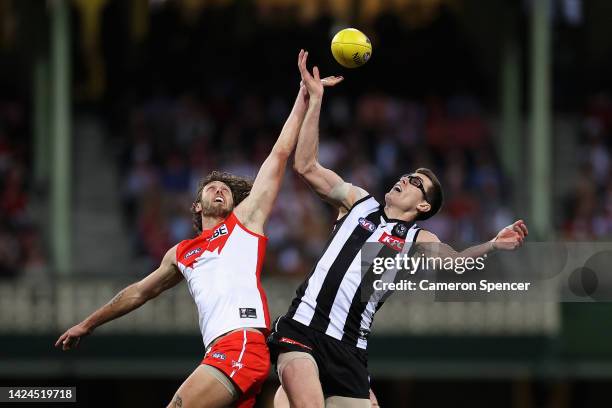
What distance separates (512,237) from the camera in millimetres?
7516

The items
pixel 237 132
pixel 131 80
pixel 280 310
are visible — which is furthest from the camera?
pixel 131 80

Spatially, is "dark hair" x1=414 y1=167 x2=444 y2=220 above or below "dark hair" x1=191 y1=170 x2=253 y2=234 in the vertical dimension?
below

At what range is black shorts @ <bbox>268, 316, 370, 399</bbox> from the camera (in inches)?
305

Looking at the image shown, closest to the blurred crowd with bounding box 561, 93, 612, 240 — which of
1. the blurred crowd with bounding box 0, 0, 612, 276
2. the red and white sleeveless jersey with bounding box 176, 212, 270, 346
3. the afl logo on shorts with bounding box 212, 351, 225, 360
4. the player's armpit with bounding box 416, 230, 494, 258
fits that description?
the blurred crowd with bounding box 0, 0, 612, 276

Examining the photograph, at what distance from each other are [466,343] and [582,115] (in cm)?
540

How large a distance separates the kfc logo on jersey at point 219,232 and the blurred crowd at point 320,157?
24.0 ft

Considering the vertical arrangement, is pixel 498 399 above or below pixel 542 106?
below

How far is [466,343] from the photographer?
14625 mm

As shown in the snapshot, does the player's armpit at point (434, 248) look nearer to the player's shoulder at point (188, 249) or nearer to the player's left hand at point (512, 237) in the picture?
the player's left hand at point (512, 237)

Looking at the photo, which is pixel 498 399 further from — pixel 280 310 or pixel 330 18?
pixel 330 18

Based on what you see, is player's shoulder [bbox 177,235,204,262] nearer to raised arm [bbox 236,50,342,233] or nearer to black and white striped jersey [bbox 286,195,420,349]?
raised arm [bbox 236,50,342,233]

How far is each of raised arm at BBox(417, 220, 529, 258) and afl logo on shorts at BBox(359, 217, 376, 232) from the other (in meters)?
0.29

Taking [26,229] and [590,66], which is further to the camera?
[590,66]

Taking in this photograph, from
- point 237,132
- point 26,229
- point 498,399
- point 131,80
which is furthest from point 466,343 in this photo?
point 131,80
